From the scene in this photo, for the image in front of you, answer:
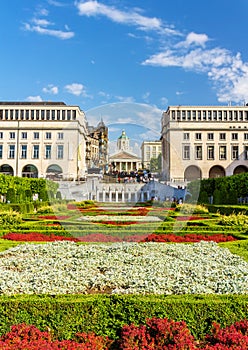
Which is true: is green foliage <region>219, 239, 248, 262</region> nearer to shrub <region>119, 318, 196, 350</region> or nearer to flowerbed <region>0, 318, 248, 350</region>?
flowerbed <region>0, 318, 248, 350</region>

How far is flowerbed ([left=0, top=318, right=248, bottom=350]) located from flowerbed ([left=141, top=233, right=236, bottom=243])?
21.1 feet

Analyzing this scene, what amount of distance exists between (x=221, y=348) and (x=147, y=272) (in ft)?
8.53

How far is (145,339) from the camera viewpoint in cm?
405

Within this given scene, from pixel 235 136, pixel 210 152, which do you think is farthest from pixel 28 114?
pixel 235 136

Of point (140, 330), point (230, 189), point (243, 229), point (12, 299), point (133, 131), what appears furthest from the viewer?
point (230, 189)

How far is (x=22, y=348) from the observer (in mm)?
3889

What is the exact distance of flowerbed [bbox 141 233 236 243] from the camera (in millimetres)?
10875

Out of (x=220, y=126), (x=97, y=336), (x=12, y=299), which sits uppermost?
(x=220, y=126)

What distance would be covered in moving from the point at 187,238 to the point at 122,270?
5.19m

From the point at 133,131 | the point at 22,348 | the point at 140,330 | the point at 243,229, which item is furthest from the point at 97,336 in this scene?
the point at 243,229

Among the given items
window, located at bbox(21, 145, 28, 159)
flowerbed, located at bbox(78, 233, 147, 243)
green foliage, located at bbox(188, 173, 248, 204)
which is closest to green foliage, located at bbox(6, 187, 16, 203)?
green foliage, located at bbox(188, 173, 248, 204)

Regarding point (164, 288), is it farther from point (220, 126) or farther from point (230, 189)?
point (220, 126)

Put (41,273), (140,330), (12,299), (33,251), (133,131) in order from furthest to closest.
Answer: (33,251) → (133,131) → (41,273) → (12,299) → (140,330)

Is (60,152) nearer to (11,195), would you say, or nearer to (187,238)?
(187,238)
